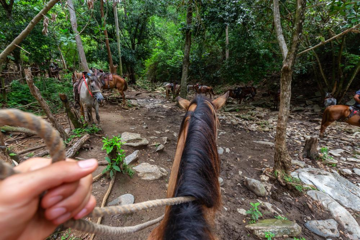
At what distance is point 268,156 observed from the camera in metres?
4.55

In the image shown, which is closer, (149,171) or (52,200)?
(52,200)

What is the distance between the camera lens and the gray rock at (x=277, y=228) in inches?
85.2

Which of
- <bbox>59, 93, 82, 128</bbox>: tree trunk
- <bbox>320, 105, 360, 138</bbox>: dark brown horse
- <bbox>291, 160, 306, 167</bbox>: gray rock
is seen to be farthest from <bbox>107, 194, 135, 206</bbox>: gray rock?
<bbox>320, 105, 360, 138</bbox>: dark brown horse

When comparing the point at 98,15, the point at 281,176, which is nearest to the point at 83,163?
the point at 281,176

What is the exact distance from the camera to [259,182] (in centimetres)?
316

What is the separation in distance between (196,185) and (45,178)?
2.90 feet

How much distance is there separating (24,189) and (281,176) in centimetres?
408

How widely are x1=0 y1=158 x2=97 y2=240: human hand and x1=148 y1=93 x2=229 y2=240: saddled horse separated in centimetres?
60

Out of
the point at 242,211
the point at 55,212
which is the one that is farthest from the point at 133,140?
the point at 55,212

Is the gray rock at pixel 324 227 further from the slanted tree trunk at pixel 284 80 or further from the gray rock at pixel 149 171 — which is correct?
the gray rock at pixel 149 171

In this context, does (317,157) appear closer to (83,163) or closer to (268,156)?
(268,156)

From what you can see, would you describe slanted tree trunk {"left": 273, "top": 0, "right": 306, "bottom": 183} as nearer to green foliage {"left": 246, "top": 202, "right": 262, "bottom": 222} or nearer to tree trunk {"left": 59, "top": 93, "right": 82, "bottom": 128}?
green foliage {"left": 246, "top": 202, "right": 262, "bottom": 222}

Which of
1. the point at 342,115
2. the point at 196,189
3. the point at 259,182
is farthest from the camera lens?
the point at 342,115

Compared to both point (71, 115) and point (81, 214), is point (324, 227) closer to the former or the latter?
point (81, 214)
